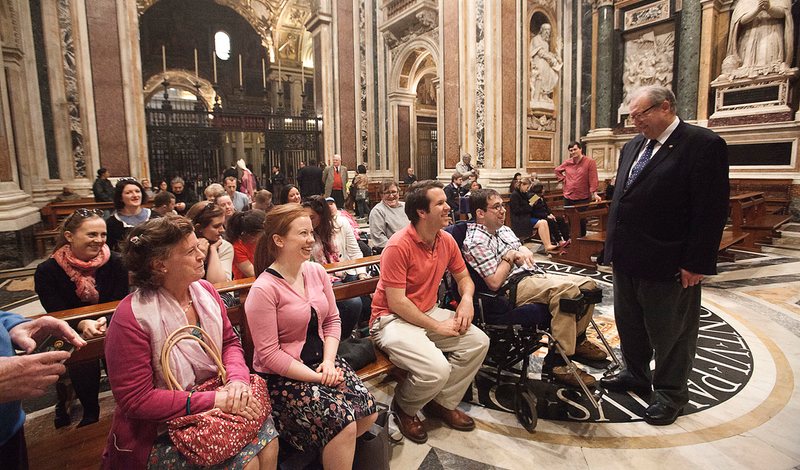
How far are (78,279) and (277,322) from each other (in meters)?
1.48

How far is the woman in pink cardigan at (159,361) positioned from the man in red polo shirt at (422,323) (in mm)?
881

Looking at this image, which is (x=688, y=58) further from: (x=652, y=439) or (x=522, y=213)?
(x=652, y=439)

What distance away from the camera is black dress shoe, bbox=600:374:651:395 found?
2768 mm

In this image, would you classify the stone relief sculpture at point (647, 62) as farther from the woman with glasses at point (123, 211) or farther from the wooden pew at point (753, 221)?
the woman with glasses at point (123, 211)


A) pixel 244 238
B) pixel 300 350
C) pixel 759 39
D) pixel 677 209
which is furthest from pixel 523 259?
pixel 759 39

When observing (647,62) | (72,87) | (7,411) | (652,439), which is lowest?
(652,439)

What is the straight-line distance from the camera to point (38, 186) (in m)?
8.61

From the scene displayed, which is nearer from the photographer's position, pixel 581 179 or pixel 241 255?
pixel 241 255

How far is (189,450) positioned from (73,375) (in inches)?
64.4

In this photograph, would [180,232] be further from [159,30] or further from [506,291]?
[159,30]

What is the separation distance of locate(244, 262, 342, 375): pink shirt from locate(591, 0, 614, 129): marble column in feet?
33.8

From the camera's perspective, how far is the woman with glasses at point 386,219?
4566 mm

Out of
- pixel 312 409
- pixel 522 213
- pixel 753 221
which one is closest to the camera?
pixel 312 409

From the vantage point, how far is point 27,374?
1.20 metres
